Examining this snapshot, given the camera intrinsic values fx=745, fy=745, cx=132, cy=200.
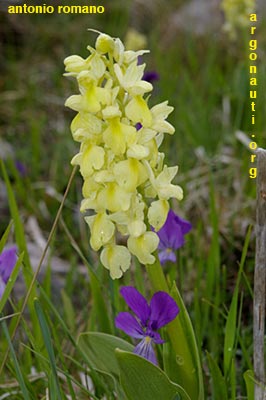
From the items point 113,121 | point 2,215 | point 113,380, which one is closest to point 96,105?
point 113,121

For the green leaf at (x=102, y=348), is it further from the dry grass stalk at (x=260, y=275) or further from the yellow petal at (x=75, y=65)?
the yellow petal at (x=75, y=65)

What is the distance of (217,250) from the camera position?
4.66 ft

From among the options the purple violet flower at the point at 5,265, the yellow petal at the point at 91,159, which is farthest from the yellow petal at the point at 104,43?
the purple violet flower at the point at 5,265

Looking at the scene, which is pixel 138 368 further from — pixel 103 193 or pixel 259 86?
pixel 259 86

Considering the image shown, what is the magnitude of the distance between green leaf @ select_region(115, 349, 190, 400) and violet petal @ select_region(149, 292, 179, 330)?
73 mm

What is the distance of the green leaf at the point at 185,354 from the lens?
97cm

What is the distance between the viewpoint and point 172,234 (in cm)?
124

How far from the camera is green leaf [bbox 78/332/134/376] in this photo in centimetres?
101

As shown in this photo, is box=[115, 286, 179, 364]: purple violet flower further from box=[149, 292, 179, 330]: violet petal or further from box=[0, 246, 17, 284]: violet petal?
box=[0, 246, 17, 284]: violet petal

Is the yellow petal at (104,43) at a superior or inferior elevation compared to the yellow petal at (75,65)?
superior

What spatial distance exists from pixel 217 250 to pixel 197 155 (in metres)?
0.92

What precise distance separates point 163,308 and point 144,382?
95 mm

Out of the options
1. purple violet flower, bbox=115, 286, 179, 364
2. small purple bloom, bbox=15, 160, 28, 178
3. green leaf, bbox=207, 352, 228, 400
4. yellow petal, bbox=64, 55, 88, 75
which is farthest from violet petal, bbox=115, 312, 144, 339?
small purple bloom, bbox=15, 160, 28, 178

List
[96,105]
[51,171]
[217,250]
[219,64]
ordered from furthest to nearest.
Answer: [219,64] < [51,171] < [217,250] < [96,105]
